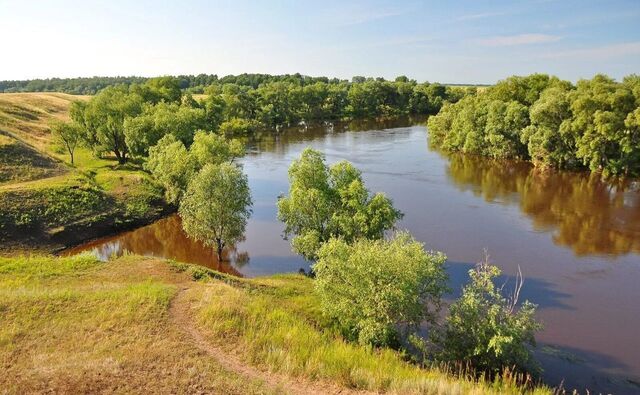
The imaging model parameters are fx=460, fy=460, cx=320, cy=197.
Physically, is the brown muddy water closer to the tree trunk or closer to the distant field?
the tree trunk

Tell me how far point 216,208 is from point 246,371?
1884 centimetres

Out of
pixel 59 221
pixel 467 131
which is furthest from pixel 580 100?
pixel 59 221

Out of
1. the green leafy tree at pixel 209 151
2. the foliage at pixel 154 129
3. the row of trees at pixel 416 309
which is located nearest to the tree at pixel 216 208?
the green leafy tree at pixel 209 151

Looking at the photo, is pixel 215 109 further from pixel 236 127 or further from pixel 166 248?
pixel 166 248

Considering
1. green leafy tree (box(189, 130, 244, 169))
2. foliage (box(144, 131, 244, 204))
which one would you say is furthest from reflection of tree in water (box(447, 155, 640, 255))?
foliage (box(144, 131, 244, 204))

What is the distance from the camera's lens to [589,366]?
838 inches

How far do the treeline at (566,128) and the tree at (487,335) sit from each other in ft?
151

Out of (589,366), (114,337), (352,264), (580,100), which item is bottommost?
(589,366)

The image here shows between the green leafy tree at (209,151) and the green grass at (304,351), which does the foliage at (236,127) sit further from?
the green grass at (304,351)

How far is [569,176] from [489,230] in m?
26.9

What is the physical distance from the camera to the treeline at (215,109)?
58.4 metres

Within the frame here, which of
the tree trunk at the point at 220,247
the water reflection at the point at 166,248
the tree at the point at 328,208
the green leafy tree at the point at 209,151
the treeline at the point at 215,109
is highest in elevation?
the treeline at the point at 215,109

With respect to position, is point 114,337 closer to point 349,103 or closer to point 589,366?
point 589,366

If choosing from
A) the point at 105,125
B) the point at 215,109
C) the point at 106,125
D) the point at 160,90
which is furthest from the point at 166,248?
the point at 160,90
